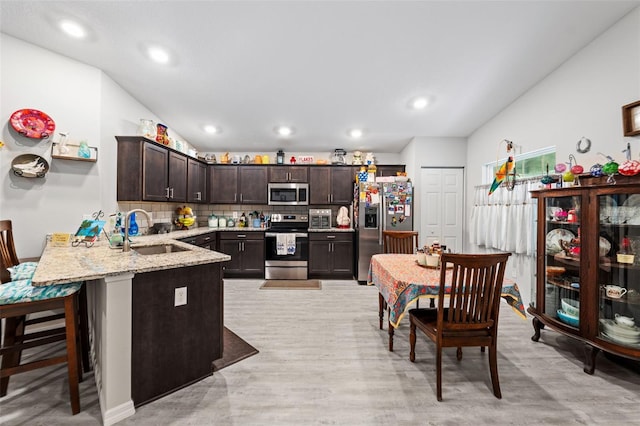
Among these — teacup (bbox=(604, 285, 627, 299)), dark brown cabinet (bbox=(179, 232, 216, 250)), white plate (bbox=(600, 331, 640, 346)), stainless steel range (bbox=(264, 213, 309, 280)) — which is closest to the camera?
white plate (bbox=(600, 331, 640, 346))

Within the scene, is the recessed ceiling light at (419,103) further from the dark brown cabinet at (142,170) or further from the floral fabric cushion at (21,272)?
the floral fabric cushion at (21,272)

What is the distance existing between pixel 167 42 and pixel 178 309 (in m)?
2.35

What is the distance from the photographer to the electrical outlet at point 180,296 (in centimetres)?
168

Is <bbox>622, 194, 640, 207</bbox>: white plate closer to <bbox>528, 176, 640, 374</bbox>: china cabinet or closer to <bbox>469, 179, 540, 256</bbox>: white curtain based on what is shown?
<bbox>528, 176, 640, 374</bbox>: china cabinet

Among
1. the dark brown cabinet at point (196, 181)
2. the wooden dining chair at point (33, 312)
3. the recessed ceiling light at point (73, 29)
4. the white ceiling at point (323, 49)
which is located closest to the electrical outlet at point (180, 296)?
the wooden dining chair at point (33, 312)

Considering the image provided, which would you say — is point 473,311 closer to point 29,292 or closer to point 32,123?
point 29,292

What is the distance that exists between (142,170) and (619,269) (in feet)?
15.4

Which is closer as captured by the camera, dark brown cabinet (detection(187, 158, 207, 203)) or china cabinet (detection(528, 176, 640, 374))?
china cabinet (detection(528, 176, 640, 374))

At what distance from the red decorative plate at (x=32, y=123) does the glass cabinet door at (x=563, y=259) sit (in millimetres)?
4826

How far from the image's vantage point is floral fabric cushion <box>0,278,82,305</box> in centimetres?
143

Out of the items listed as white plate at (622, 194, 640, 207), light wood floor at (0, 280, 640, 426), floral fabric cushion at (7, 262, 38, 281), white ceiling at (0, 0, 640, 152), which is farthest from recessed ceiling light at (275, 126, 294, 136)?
white plate at (622, 194, 640, 207)

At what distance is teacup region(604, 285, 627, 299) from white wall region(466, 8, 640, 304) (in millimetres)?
1036

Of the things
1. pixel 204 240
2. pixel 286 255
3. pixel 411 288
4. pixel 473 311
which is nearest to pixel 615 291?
pixel 473 311

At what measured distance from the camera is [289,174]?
485 cm
